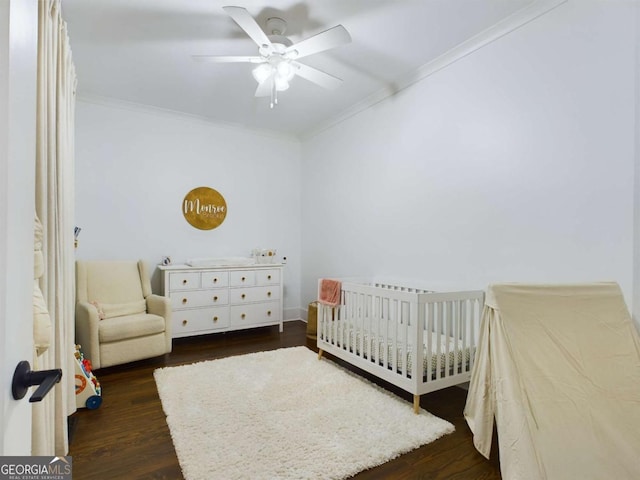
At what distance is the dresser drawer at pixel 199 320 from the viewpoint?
367cm

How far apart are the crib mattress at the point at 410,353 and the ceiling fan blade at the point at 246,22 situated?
2170 millimetres

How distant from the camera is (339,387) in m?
2.58

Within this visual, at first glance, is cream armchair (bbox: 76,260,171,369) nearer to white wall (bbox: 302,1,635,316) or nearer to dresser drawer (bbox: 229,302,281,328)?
dresser drawer (bbox: 229,302,281,328)

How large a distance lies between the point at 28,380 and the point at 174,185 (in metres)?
3.82

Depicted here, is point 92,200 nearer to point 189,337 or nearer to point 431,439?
point 189,337

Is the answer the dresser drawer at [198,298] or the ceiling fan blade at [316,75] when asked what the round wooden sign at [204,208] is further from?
the ceiling fan blade at [316,75]

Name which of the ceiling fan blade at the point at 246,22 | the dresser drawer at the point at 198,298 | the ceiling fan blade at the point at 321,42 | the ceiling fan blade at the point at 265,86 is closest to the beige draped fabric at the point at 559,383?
the ceiling fan blade at the point at 321,42

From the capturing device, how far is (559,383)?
1.65 m

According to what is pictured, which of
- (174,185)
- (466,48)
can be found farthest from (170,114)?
(466,48)

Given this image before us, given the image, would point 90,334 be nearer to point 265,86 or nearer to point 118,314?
point 118,314

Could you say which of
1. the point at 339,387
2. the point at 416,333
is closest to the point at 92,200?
the point at 339,387

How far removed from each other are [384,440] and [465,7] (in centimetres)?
269

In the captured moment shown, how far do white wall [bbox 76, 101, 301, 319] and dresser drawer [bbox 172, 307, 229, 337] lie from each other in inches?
26.2

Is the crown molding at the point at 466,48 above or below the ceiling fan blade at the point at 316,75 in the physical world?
above
